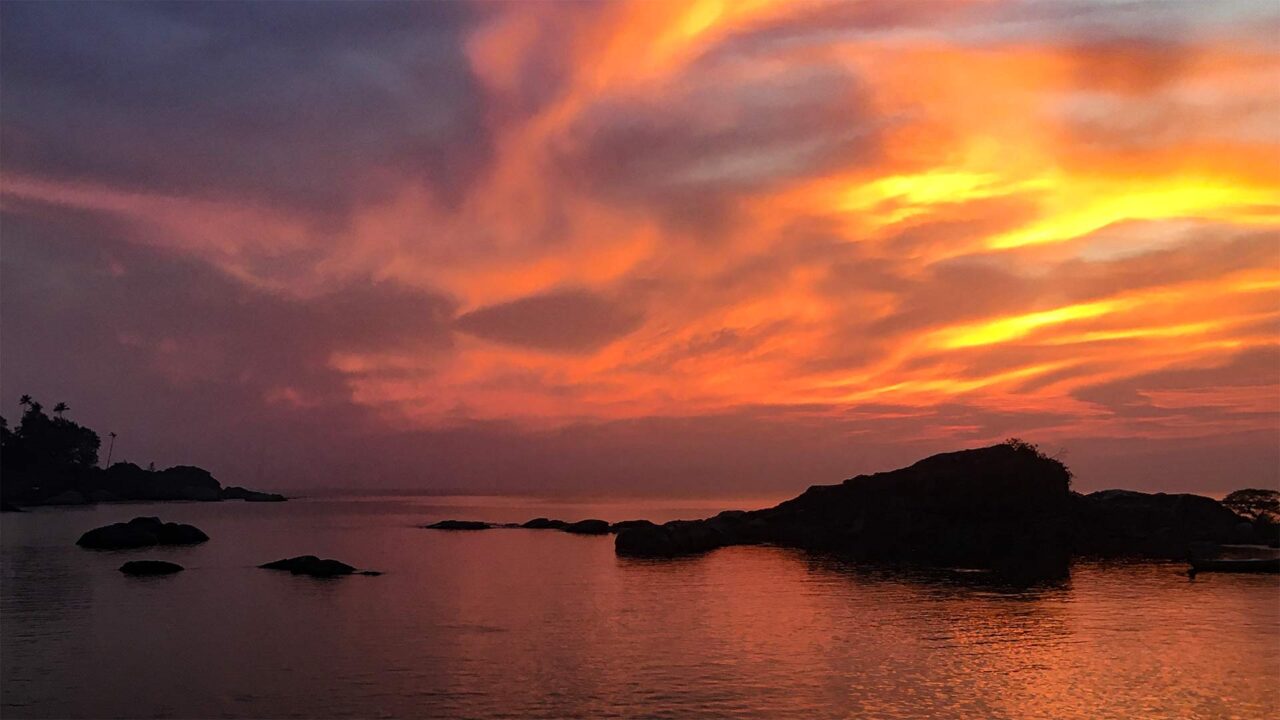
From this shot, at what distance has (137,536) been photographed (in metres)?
110

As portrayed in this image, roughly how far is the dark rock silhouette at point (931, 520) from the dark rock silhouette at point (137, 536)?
5402cm

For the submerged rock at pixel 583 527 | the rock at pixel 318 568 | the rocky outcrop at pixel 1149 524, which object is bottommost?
the rock at pixel 318 568

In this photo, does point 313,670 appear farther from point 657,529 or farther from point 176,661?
point 657,529

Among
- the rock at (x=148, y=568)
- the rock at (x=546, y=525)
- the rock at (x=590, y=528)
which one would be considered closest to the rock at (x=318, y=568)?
the rock at (x=148, y=568)

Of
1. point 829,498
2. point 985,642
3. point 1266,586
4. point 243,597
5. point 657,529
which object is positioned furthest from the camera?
point 829,498

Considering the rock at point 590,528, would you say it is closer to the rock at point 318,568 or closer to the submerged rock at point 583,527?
the submerged rock at point 583,527

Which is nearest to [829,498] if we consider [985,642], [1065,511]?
[1065,511]

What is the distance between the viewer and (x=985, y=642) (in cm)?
4978

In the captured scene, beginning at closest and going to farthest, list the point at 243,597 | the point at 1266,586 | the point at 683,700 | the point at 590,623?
the point at 683,700 < the point at 590,623 < the point at 243,597 < the point at 1266,586

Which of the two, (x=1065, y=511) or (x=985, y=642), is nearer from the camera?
(x=985, y=642)

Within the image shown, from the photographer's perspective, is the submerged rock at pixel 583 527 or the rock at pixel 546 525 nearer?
the submerged rock at pixel 583 527

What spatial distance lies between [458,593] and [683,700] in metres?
35.7

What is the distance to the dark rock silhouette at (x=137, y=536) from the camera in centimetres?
10666

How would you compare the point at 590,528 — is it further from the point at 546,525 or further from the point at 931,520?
the point at 931,520
